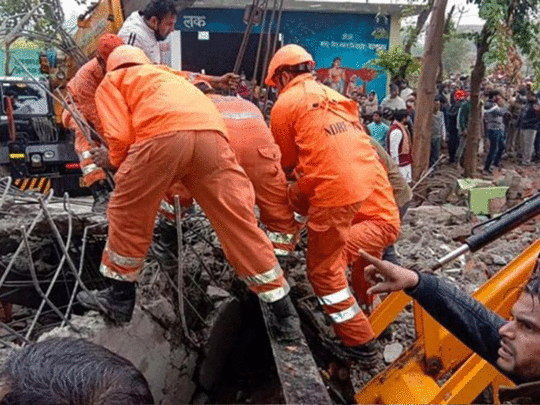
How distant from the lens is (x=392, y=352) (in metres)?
3.86

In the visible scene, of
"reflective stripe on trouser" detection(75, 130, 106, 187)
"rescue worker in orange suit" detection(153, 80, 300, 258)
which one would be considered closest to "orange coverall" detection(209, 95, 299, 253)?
"rescue worker in orange suit" detection(153, 80, 300, 258)

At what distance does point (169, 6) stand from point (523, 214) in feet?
9.29

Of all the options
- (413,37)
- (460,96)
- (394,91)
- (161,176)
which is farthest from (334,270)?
(460,96)

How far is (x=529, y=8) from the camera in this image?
877cm

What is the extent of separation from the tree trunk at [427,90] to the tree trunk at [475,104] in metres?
1.19

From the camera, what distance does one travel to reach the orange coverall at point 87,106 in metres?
4.36

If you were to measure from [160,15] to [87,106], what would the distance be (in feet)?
2.84

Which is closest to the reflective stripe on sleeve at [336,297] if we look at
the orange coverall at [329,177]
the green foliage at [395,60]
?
the orange coverall at [329,177]

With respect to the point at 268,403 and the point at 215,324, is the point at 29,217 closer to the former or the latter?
the point at 215,324

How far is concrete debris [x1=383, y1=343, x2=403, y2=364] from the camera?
380 centimetres

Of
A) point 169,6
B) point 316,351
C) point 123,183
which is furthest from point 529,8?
point 123,183

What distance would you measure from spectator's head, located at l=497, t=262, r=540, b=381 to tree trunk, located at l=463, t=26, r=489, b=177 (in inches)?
341

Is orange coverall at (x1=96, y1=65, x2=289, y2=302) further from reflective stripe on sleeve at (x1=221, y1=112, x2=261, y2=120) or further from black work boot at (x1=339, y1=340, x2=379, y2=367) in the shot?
black work boot at (x1=339, y1=340, x2=379, y2=367)

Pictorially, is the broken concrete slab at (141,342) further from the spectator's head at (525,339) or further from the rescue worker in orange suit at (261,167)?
the spectator's head at (525,339)
